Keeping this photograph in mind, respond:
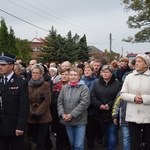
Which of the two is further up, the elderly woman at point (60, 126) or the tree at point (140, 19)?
the tree at point (140, 19)

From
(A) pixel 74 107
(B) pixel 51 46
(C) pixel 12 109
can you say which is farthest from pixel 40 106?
(B) pixel 51 46

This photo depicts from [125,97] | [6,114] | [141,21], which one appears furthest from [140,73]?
[141,21]

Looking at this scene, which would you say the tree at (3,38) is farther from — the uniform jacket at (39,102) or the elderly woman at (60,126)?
the uniform jacket at (39,102)

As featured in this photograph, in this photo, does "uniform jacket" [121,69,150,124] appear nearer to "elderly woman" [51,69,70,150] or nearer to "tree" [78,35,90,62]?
"elderly woman" [51,69,70,150]

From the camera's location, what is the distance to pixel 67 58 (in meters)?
34.3

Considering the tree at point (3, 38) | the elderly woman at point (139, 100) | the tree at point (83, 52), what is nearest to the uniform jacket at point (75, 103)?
the elderly woman at point (139, 100)

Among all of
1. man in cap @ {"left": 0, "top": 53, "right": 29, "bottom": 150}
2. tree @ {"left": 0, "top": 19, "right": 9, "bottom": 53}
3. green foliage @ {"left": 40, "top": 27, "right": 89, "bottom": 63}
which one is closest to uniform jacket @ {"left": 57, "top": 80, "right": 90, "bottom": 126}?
man in cap @ {"left": 0, "top": 53, "right": 29, "bottom": 150}

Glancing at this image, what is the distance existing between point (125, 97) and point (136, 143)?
0.74 metres

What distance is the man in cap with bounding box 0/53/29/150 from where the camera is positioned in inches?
170

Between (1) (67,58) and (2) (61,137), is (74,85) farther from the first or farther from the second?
(1) (67,58)

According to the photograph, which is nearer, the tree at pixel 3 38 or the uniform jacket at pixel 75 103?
the uniform jacket at pixel 75 103

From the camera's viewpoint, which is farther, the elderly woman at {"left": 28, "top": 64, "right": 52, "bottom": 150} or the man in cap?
the elderly woman at {"left": 28, "top": 64, "right": 52, "bottom": 150}

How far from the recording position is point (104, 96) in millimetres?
5844

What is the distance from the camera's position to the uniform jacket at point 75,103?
210 inches
